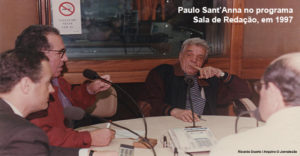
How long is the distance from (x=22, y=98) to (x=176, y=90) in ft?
3.98

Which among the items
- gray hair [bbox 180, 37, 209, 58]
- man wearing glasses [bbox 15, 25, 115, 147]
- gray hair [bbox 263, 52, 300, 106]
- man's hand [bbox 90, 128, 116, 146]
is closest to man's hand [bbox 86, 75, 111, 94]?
man wearing glasses [bbox 15, 25, 115, 147]

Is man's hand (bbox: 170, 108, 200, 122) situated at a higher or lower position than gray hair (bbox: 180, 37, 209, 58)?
lower

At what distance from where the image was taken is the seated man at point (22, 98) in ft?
2.81

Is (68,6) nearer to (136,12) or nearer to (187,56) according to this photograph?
(136,12)

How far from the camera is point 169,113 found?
1794 millimetres

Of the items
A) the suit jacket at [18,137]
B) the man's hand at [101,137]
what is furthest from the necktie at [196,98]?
the suit jacket at [18,137]

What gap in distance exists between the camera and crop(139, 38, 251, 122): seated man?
1948mm

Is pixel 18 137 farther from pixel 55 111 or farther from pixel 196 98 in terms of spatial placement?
pixel 196 98

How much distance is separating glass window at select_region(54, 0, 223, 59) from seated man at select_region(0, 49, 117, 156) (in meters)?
1.22

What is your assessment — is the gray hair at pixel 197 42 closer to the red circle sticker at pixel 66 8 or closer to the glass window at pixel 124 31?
the glass window at pixel 124 31

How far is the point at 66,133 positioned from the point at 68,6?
1190 mm

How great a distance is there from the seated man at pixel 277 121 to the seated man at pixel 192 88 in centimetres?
91

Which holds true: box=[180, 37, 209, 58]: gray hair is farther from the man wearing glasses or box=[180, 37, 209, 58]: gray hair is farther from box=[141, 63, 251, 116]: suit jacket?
the man wearing glasses

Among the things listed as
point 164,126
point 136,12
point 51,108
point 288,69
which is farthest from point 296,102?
point 136,12
